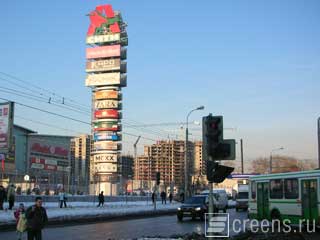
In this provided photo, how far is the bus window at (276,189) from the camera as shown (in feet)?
80.5

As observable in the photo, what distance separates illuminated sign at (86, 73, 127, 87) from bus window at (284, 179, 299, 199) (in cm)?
12207

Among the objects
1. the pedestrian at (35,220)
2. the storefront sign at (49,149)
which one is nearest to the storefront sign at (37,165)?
the storefront sign at (49,149)

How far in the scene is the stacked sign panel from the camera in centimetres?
14312

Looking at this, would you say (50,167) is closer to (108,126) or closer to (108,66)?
(108,126)

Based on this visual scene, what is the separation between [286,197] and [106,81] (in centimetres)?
12425

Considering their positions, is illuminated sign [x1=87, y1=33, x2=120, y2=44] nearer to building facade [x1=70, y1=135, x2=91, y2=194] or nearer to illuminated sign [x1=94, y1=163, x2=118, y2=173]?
illuminated sign [x1=94, y1=163, x2=118, y2=173]

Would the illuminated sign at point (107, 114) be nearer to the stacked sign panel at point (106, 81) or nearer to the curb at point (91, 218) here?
the stacked sign panel at point (106, 81)

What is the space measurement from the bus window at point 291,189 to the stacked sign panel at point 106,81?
116m

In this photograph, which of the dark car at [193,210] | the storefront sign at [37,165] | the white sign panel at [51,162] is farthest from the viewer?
the white sign panel at [51,162]

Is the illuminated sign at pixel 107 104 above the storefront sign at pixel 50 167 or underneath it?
above

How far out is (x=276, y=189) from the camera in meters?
25.1

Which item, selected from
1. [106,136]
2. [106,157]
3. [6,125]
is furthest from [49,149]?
[106,157]

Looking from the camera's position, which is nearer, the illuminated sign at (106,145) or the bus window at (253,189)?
the bus window at (253,189)

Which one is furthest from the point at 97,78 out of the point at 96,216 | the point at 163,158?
the point at 96,216
